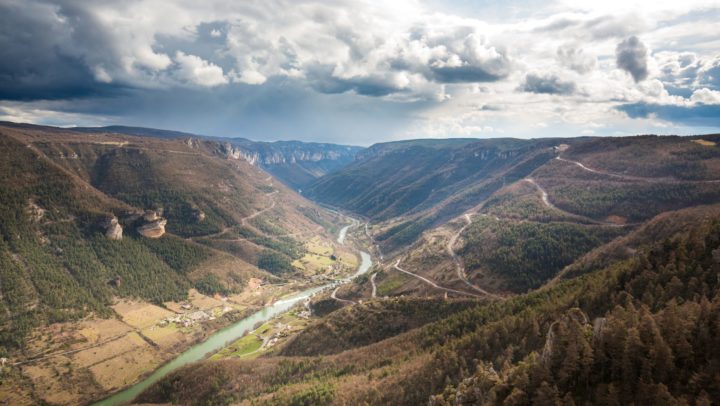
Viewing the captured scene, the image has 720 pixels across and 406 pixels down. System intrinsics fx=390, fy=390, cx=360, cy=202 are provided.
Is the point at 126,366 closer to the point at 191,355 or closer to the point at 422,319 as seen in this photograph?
the point at 191,355

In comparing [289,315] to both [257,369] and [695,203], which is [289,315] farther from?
[695,203]

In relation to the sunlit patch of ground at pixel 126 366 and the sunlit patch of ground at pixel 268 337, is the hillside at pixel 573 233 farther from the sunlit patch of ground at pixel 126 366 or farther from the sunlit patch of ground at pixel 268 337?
the sunlit patch of ground at pixel 126 366

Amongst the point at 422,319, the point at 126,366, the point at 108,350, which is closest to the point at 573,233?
the point at 422,319

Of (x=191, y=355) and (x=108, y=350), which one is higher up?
(x=108, y=350)

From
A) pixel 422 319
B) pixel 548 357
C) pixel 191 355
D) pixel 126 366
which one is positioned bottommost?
pixel 191 355

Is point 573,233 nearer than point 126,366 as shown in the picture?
No

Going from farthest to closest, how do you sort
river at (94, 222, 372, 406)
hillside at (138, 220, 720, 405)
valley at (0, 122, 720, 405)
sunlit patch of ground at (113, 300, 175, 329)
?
sunlit patch of ground at (113, 300, 175, 329), river at (94, 222, 372, 406), valley at (0, 122, 720, 405), hillside at (138, 220, 720, 405)

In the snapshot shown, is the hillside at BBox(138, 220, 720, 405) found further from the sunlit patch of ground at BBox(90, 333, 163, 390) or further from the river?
the sunlit patch of ground at BBox(90, 333, 163, 390)

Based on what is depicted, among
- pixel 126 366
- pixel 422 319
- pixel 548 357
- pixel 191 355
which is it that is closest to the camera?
pixel 548 357

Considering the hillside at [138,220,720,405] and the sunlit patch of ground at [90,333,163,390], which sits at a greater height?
the hillside at [138,220,720,405]

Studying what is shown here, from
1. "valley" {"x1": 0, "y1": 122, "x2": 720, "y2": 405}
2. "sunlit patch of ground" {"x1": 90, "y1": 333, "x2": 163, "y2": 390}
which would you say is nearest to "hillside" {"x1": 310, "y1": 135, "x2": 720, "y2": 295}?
"valley" {"x1": 0, "y1": 122, "x2": 720, "y2": 405}

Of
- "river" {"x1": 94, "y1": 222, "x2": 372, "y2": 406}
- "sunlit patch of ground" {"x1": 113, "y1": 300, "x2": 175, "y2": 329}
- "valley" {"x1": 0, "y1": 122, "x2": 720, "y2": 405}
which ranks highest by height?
"valley" {"x1": 0, "y1": 122, "x2": 720, "y2": 405}

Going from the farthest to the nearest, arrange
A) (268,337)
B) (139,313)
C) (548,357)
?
(139,313), (268,337), (548,357)
